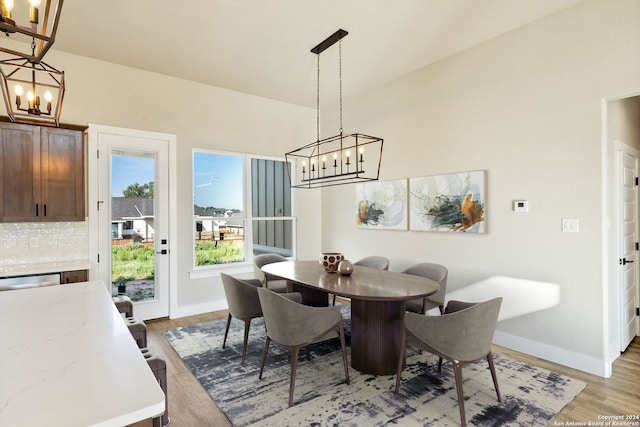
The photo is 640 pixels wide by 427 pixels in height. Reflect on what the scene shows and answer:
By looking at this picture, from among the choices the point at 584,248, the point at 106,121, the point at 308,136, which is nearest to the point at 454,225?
the point at 584,248

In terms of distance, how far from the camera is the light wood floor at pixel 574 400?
2291 millimetres

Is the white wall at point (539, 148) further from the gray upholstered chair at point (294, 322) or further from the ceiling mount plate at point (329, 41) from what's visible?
the gray upholstered chair at point (294, 322)

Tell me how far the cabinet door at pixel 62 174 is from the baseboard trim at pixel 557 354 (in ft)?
15.7

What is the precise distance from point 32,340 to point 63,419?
28.3 inches

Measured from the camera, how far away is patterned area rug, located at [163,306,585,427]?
2266mm

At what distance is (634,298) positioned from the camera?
3639mm

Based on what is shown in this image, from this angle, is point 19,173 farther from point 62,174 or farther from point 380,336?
point 380,336

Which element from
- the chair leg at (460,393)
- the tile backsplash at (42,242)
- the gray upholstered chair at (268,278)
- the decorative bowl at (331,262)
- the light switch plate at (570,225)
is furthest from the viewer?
the gray upholstered chair at (268,278)

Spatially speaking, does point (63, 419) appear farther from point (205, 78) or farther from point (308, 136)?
point (308, 136)

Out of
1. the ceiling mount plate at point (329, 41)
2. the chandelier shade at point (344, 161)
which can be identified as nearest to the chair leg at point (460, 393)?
the chandelier shade at point (344, 161)

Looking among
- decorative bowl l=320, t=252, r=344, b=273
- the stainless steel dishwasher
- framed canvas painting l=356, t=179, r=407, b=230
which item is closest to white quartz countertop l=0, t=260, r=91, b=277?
the stainless steel dishwasher

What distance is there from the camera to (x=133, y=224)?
4.31 m

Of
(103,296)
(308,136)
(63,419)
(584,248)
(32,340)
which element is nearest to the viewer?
(63,419)

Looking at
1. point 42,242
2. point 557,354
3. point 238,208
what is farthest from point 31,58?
point 557,354
